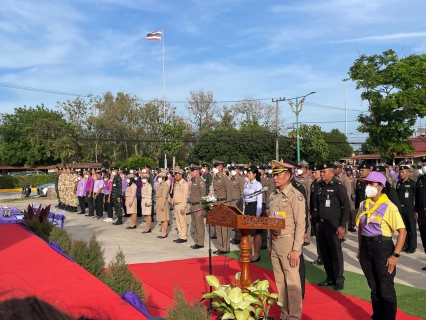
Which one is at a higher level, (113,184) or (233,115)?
Result: (233,115)

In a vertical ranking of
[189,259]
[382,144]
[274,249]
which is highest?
[382,144]

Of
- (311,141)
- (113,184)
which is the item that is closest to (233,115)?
(311,141)

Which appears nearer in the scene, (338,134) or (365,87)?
(365,87)

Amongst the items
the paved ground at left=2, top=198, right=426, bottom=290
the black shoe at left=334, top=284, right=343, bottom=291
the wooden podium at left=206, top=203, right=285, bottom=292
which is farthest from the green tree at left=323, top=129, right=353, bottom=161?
the wooden podium at left=206, top=203, right=285, bottom=292

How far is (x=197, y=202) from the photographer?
35.8 feet

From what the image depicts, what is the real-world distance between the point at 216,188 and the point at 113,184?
6353 mm

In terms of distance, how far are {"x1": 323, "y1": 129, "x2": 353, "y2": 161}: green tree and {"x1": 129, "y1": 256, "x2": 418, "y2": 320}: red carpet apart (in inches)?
2226

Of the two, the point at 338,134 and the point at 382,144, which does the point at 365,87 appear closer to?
the point at 382,144

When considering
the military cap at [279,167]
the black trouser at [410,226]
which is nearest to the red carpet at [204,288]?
the military cap at [279,167]

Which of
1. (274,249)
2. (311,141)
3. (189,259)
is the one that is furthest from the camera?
(311,141)

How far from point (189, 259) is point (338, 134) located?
64886 mm

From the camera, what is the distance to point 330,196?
6.87m

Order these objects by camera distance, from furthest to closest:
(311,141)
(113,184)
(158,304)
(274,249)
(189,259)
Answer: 1. (311,141)
2. (113,184)
3. (189,259)
4. (158,304)
5. (274,249)

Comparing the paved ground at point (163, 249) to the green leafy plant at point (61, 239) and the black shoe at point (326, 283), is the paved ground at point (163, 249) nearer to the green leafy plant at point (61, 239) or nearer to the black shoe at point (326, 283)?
the black shoe at point (326, 283)
